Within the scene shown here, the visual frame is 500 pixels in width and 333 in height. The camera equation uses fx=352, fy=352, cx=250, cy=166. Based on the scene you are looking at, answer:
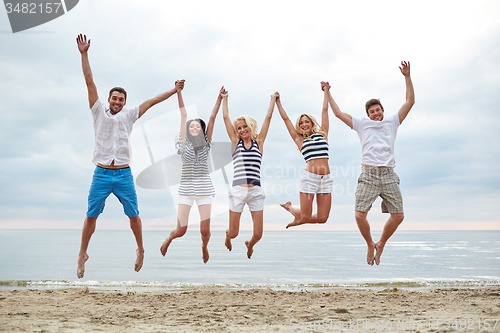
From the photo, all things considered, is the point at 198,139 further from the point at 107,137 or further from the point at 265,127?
the point at 107,137

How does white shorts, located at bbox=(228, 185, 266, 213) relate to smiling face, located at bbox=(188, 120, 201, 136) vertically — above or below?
below

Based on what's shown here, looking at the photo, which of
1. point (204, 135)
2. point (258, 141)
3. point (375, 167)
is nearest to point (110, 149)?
point (204, 135)

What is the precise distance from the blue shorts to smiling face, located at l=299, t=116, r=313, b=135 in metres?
3.62

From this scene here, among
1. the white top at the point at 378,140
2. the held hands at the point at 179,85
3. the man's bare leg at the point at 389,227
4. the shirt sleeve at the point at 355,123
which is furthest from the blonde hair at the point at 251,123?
the man's bare leg at the point at 389,227

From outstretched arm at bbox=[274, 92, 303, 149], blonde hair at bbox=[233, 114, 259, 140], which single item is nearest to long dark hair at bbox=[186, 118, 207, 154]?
blonde hair at bbox=[233, 114, 259, 140]

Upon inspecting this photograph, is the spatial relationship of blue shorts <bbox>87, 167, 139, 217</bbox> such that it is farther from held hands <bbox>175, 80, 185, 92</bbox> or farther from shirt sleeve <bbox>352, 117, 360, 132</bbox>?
shirt sleeve <bbox>352, 117, 360, 132</bbox>

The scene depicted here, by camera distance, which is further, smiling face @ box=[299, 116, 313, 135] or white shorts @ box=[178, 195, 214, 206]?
smiling face @ box=[299, 116, 313, 135]

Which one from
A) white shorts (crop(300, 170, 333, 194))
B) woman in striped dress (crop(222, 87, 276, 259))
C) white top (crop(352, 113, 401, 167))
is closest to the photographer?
white top (crop(352, 113, 401, 167))

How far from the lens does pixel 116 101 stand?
6.27 m

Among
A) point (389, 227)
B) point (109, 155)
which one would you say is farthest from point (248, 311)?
point (109, 155)

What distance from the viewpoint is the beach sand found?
21.0ft

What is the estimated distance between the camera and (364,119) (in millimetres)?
6922

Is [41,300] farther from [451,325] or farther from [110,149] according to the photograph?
[451,325]

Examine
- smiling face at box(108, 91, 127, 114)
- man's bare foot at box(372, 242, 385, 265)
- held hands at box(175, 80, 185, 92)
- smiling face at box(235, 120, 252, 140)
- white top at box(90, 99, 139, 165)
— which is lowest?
man's bare foot at box(372, 242, 385, 265)
